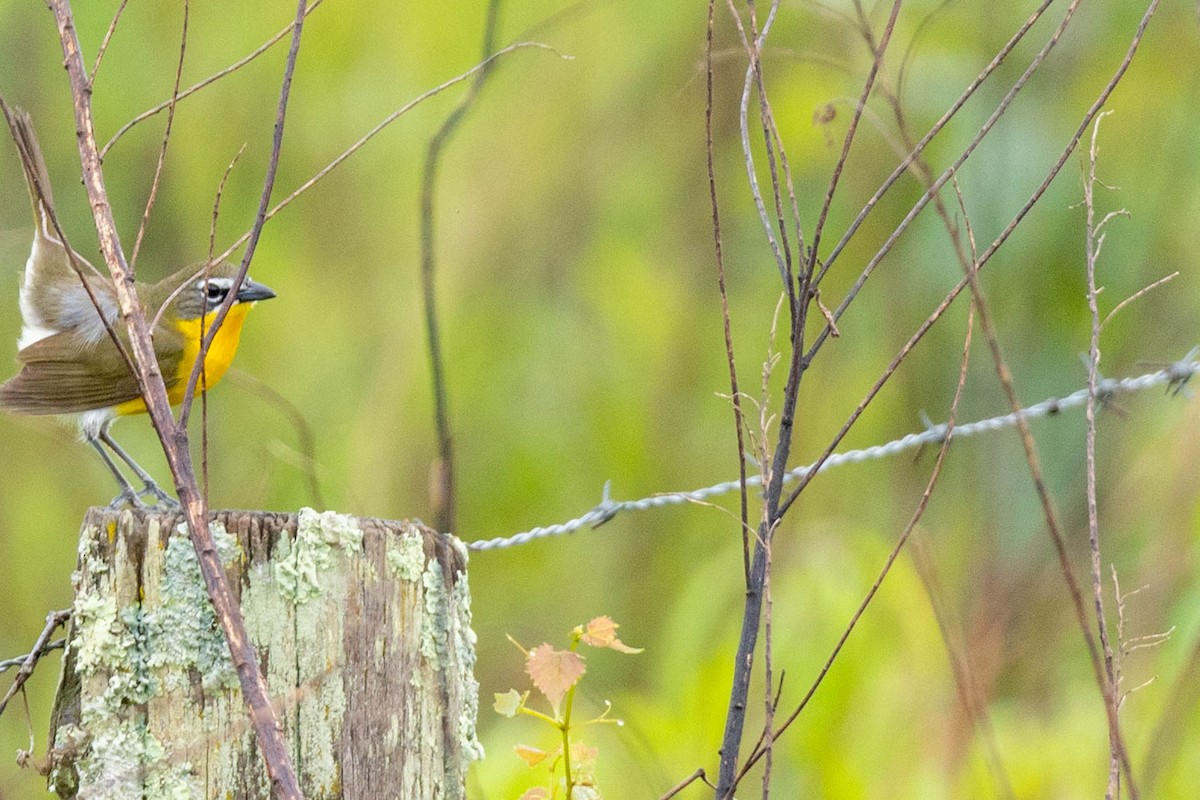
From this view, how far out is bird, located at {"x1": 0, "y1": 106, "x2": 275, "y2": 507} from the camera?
3.48 metres

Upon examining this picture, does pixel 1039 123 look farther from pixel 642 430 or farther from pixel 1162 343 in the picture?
pixel 642 430

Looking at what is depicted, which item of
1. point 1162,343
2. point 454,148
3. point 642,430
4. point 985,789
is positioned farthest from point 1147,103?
point 985,789

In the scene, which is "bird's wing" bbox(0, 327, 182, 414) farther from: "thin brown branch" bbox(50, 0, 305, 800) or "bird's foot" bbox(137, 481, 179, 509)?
"thin brown branch" bbox(50, 0, 305, 800)

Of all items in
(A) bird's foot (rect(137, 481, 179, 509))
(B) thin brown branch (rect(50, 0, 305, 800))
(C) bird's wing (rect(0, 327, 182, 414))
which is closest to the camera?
(B) thin brown branch (rect(50, 0, 305, 800))

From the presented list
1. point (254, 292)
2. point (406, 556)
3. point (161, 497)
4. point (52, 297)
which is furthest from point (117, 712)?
point (52, 297)

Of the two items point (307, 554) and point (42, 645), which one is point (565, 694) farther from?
point (42, 645)

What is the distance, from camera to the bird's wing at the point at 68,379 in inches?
136

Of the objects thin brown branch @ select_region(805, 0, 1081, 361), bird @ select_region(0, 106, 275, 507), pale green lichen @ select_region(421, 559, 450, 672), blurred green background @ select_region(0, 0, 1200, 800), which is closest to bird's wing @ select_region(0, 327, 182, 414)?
bird @ select_region(0, 106, 275, 507)

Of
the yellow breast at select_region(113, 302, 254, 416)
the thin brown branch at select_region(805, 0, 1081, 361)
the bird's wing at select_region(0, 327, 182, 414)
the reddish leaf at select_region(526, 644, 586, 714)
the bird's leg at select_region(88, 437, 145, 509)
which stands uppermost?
the yellow breast at select_region(113, 302, 254, 416)

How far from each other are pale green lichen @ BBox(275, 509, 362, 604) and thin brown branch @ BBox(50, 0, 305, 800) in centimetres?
8

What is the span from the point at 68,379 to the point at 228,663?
2.07 meters

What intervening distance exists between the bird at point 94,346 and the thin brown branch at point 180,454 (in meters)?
1.42

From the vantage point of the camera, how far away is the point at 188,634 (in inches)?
68.1

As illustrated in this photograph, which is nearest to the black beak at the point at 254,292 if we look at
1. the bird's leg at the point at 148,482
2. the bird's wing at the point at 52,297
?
the bird's wing at the point at 52,297
